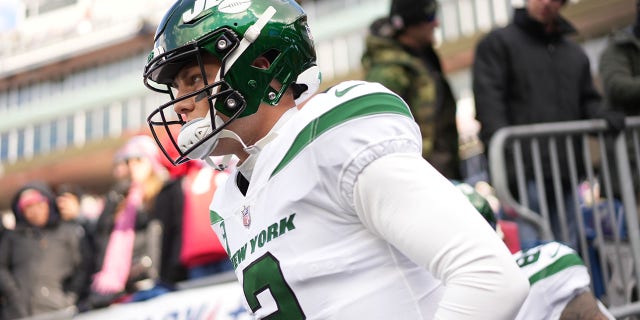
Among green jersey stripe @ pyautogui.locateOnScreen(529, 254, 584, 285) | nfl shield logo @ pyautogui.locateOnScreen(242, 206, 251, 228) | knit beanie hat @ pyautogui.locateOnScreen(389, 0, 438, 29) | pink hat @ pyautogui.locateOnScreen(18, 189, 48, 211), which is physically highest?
nfl shield logo @ pyautogui.locateOnScreen(242, 206, 251, 228)

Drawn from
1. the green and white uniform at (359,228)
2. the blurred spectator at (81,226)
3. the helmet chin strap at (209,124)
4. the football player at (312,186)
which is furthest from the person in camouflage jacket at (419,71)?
the green and white uniform at (359,228)

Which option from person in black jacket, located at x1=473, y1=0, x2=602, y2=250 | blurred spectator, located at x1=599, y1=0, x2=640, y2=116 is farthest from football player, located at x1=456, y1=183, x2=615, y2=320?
blurred spectator, located at x1=599, y1=0, x2=640, y2=116

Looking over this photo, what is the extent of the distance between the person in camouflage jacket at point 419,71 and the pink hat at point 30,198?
9.55 feet

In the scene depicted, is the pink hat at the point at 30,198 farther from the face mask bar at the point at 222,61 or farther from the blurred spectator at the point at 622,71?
the face mask bar at the point at 222,61

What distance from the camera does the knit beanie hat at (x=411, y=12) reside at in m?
4.52

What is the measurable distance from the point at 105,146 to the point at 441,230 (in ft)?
103

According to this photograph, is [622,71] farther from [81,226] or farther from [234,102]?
[81,226]

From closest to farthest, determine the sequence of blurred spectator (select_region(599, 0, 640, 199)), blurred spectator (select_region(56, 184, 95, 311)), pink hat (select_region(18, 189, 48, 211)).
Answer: blurred spectator (select_region(599, 0, 640, 199))
blurred spectator (select_region(56, 184, 95, 311))
pink hat (select_region(18, 189, 48, 211))

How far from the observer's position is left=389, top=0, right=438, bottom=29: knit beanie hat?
452 centimetres

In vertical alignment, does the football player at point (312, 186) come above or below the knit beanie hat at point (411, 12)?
above

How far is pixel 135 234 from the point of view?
16.8 ft

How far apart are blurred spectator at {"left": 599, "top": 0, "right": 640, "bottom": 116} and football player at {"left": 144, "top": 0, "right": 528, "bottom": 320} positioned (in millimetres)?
2972

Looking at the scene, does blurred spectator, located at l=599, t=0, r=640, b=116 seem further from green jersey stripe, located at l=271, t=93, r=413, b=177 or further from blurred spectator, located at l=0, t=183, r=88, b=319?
blurred spectator, located at l=0, t=183, r=88, b=319

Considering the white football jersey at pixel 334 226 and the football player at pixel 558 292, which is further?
the football player at pixel 558 292
